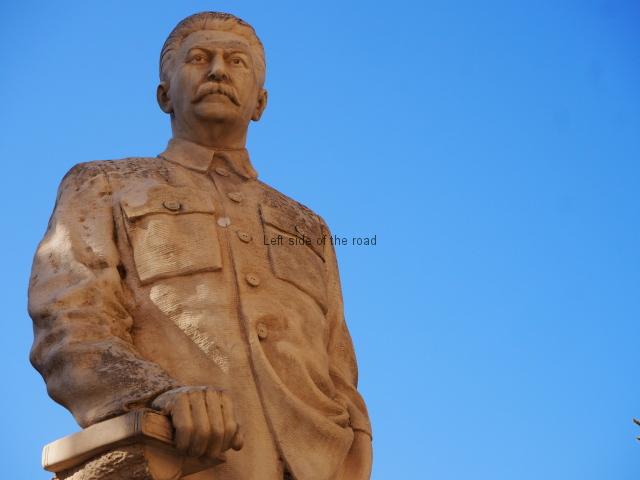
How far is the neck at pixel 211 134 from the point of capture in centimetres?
835

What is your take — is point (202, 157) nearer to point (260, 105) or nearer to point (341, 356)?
point (260, 105)

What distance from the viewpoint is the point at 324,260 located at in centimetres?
846

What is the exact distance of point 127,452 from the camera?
628 cm

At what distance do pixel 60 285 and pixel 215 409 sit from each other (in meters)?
1.29

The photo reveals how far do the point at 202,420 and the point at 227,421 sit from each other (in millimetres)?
132

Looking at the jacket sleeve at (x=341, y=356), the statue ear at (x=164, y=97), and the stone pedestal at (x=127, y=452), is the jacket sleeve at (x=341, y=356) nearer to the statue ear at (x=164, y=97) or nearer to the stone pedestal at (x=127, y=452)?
the statue ear at (x=164, y=97)

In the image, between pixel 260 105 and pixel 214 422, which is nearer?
pixel 214 422

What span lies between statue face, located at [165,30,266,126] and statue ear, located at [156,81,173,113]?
19 millimetres

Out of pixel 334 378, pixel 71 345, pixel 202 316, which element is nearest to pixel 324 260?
pixel 334 378

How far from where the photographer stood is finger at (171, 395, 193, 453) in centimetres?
624

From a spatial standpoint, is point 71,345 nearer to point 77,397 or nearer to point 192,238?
point 77,397

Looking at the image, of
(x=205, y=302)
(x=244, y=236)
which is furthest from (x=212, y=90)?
(x=205, y=302)

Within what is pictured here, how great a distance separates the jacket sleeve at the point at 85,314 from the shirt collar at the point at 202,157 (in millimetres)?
604

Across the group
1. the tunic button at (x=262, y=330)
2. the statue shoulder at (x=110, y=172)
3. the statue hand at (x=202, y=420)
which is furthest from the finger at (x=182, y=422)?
the statue shoulder at (x=110, y=172)
